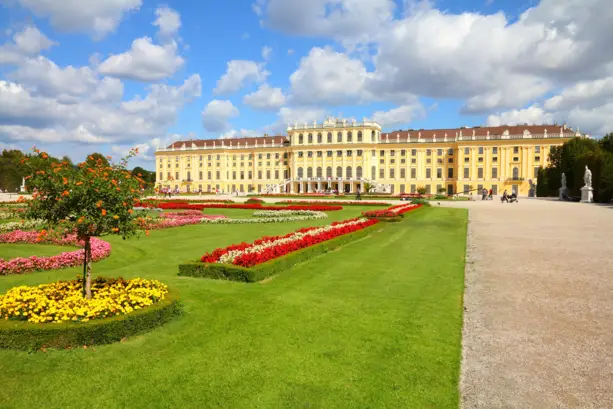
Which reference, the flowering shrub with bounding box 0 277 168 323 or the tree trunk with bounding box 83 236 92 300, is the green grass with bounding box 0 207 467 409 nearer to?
the flowering shrub with bounding box 0 277 168 323

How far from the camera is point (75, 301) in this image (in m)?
5.80

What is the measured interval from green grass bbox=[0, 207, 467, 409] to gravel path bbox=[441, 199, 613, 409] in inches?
11.6

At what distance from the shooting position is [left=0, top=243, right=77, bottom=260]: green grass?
11.8m

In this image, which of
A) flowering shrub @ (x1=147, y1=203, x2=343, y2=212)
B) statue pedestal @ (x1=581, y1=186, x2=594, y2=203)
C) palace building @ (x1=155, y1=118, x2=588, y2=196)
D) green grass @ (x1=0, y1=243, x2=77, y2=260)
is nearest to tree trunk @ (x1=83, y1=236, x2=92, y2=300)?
green grass @ (x1=0, y1=243, x2=77, y2=260)

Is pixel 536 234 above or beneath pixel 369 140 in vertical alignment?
beneath

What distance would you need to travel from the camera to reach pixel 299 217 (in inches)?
909

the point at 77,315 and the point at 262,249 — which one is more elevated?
the point at 262,249

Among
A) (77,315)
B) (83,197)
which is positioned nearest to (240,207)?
(83,197)

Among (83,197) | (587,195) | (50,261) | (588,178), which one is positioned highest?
(588,178)

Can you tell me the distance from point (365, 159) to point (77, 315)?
250ft

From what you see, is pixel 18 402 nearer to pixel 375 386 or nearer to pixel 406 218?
pixel 375 386

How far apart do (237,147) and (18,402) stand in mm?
89069

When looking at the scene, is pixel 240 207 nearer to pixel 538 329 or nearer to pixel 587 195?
pixel 538 329

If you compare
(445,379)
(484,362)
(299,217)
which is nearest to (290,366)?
(445,379)
